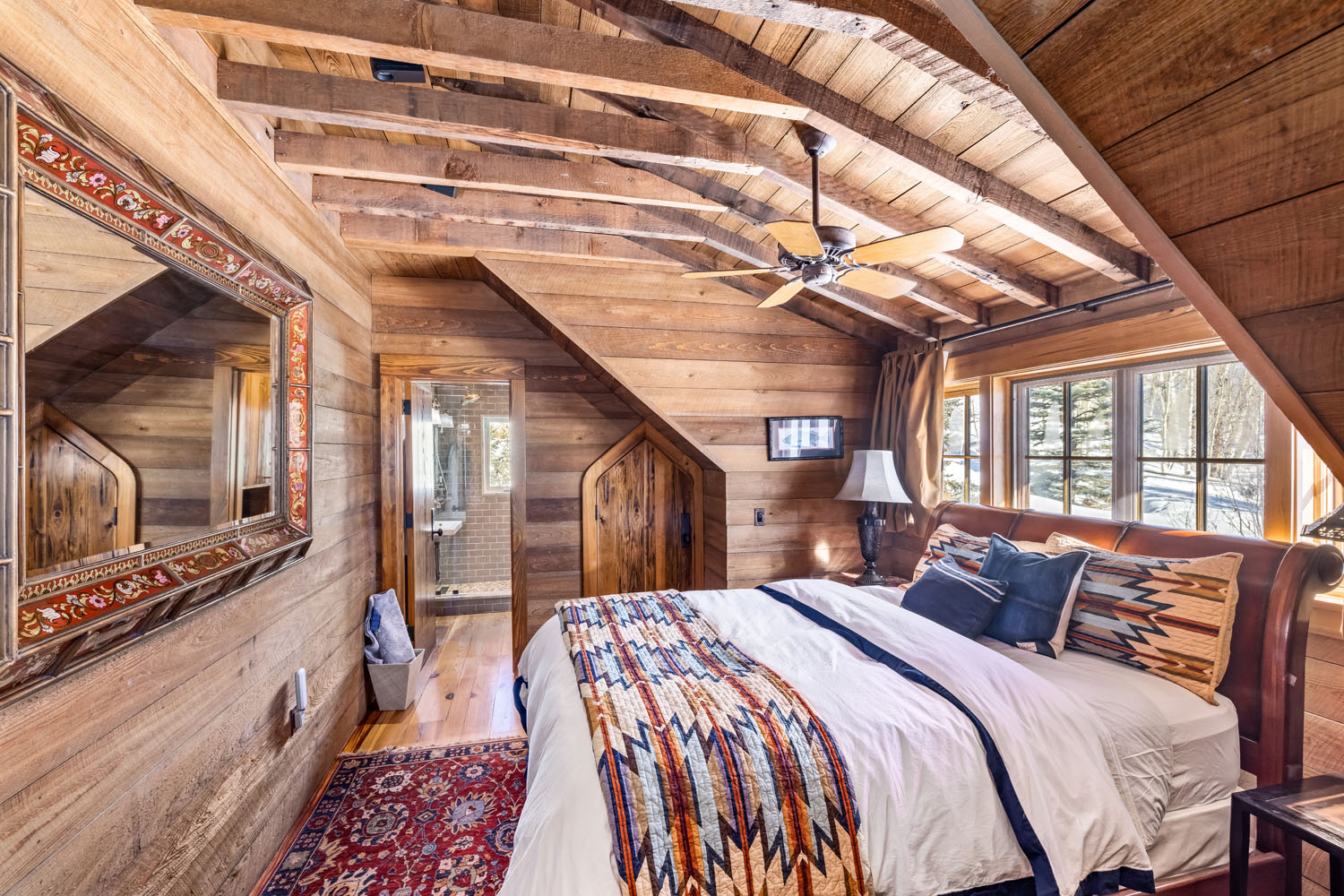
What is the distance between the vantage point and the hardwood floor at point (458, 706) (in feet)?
A: 9.64

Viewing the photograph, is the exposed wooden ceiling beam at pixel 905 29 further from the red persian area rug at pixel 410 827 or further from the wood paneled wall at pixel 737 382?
the red persian area rug at pixel 410 827

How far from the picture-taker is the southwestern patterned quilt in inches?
49.5

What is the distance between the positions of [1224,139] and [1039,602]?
1.84 meters

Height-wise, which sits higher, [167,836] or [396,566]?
[396,566]

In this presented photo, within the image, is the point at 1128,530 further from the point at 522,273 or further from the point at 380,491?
the point at 380,491

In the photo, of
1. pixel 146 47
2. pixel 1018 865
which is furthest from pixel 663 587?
pixel 146 47

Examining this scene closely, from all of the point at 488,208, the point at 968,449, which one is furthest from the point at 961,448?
the point at 488,208

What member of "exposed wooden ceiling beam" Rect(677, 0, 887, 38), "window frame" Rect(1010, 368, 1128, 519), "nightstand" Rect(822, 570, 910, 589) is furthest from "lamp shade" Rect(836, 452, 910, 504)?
"exposed wooden ceiling beam" Rect(677, 0, 887, 38)

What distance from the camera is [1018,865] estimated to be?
143 cm

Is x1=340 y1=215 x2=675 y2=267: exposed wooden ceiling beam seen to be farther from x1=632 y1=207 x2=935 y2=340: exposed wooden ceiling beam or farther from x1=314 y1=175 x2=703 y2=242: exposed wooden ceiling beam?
x1=632 y1=207 x2=935 y2=340: exposed wooden ceiling beam

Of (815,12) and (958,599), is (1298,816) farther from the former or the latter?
(815,12)

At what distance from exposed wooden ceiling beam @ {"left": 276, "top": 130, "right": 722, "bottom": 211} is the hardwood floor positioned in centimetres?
256

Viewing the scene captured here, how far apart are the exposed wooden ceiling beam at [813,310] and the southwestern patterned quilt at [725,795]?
2.30 meters

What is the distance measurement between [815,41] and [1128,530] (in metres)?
2.08
